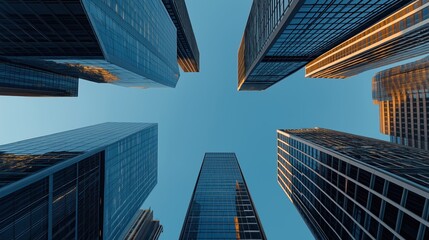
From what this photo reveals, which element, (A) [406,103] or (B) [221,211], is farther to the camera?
(A) [406,103]

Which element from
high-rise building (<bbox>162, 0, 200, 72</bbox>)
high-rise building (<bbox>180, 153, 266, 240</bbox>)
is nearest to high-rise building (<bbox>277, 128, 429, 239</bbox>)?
high-rise building (<bbox>180, 153, 266, 240</bbox>)

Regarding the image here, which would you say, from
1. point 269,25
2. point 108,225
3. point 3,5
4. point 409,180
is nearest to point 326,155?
point 409,180

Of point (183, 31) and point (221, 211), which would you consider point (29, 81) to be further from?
point (183, 31)

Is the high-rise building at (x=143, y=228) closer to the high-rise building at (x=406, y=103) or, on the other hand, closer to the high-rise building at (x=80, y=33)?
the high-rise building at (x=80, y=33)

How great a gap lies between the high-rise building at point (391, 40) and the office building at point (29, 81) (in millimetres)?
118286

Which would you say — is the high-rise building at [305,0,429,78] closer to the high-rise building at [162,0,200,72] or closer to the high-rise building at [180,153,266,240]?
the high-rise building at [180,153,266,240]

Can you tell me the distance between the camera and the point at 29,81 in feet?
225

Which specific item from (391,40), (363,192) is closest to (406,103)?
(391,40)

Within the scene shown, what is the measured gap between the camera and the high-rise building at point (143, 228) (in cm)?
11488

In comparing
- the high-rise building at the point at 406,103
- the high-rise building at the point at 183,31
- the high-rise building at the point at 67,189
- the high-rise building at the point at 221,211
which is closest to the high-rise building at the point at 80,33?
the high-rise building at the point at 67,189

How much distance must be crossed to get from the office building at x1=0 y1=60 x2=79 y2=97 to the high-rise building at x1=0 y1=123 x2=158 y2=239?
2780 centimetres

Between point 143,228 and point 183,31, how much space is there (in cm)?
12096

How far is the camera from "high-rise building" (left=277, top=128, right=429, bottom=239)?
29.1 meters

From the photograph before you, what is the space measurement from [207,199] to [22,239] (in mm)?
46769
